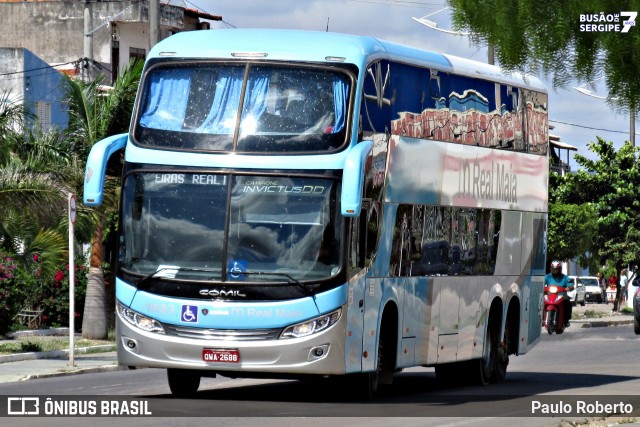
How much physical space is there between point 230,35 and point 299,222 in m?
2.45

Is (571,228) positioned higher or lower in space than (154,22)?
lower

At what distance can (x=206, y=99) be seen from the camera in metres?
16.1

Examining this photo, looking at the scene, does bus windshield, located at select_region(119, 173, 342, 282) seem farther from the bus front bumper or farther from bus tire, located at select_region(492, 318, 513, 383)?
bus tire, located at select_region(492, 318, 513, 383)

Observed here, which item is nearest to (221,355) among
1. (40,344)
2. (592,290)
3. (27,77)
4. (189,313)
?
(189,313)

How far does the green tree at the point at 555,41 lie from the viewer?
10.6 m

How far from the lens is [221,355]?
15.4 metres

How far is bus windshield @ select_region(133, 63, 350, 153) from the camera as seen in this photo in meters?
15.8

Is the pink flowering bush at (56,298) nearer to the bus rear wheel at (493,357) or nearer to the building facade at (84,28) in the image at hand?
the bus rear wheel at (493,357)

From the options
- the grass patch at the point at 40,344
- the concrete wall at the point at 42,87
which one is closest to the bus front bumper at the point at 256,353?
the grass patch at the point at 40,344

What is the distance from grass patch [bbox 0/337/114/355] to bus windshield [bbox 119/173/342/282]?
10910mm

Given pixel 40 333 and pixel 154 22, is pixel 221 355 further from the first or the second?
pixel 40 333

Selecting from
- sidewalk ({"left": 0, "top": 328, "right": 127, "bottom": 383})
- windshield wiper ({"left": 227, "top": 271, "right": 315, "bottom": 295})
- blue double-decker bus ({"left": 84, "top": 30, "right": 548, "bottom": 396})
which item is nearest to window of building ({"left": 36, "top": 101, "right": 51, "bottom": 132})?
sidewalk ({"left": 0, "top": 328, "right": 127, "bottom": 383})

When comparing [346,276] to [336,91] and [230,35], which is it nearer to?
[336,91]

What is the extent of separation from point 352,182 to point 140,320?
2.76 metres
